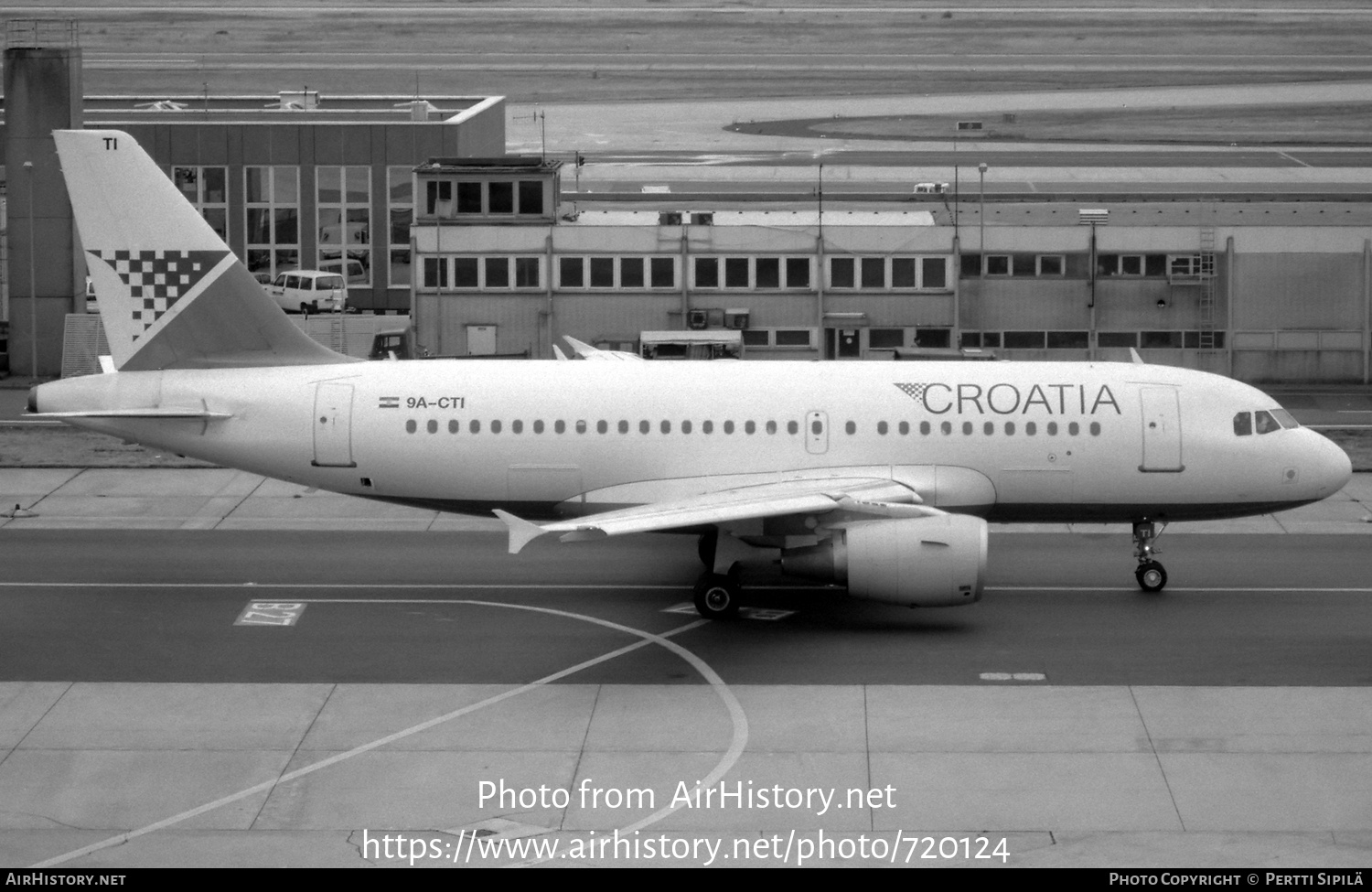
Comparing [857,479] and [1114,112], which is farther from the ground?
[1114,112]

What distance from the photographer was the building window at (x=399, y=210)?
65.2 meters

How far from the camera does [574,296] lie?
170 ft

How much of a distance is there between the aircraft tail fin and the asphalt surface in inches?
154

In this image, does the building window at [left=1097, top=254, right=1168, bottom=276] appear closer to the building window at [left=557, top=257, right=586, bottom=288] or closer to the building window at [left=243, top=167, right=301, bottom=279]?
the building window at [left=557, top=257, right=586, bottom=288]

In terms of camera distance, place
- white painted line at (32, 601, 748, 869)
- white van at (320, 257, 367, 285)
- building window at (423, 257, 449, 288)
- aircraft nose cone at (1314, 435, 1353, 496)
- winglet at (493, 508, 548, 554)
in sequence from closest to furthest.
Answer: white painted line at (32, 601, 748, 869) → winglet at (493, 508, 548, 554) → aircraft nose cone at (1314, 435, 1353, 496) → building window at (423, 257, 449, 288) → white van at (320, 257, 367, 285)

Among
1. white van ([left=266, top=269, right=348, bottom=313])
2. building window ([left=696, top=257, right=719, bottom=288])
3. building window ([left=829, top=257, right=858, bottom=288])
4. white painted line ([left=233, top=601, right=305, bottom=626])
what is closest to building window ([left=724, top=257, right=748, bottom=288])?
building window ([left=696, top=257, right=719, bottom=288])

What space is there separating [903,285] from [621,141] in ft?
139

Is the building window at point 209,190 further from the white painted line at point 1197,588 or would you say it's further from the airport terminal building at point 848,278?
the white painted line at point 1197,588

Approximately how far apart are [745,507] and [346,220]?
42.7 meters

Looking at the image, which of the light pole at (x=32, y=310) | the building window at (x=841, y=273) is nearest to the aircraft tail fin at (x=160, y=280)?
the building window at (x=841, y=273)

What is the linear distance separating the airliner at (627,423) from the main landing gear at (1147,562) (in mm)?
48

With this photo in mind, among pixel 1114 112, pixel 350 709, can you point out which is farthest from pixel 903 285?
pixel 1114 112

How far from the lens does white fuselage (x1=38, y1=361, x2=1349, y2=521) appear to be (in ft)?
94.2
